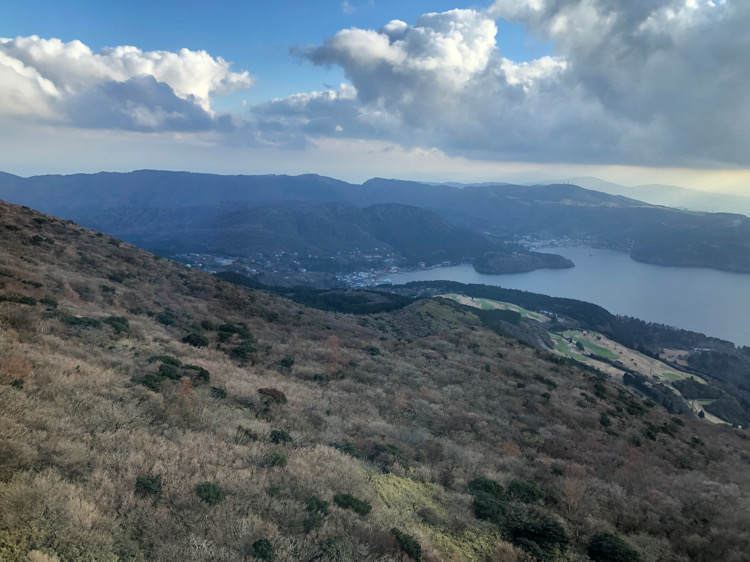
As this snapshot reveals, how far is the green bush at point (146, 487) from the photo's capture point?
29.5 feet

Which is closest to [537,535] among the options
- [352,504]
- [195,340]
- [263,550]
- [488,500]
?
[488,500]

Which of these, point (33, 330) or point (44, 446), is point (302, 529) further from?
point (33, 330)

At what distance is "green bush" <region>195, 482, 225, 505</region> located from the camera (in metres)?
9.26

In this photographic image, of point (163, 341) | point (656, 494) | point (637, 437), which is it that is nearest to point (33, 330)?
point (163, 341)

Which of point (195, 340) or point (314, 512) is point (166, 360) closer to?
point (195, 340)

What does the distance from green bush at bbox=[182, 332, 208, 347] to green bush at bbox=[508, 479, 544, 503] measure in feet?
63.4

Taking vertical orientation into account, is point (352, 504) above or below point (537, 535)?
above

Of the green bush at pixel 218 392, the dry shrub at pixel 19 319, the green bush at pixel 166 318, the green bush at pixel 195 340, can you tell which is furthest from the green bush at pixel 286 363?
the dry shrub at pixel 19 319

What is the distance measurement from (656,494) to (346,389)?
15.3m

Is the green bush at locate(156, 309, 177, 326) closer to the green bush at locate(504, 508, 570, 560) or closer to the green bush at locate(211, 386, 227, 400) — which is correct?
the green bush at locate(211, 386, 227, 400)

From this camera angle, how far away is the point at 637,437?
80.9ft

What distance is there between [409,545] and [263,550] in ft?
11.9

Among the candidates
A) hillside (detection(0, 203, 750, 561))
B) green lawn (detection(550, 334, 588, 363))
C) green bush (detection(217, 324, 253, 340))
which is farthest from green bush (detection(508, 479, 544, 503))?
green lawn (detection(550, 334, 588, 363))

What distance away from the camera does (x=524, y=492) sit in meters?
14.2
